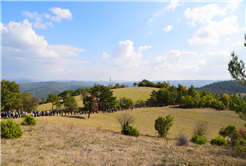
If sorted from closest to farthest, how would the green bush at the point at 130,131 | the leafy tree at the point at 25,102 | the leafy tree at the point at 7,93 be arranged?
the green bush at the point at 130,131
the leafy tree at the point at 7,93
the leafy tree at the point at 25,102

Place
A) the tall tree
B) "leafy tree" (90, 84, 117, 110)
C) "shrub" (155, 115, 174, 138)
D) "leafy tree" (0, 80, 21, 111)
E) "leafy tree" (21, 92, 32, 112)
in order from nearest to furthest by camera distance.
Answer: the tall tree < "shrub" (155, 115, 174, 138) < "leafy tree" (0, 80, 21, 111) < "leafy tree" (21, 92, 32, 112) < "leafy tree" (90, 84, 117, 110)

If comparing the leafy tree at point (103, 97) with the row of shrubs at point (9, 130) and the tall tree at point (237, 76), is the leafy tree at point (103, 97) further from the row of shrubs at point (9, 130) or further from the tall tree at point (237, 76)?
the tall tree at point (237, 76)

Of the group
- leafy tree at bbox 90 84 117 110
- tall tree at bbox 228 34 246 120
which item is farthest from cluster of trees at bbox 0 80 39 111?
tall tree at bbox 228 34 246 120

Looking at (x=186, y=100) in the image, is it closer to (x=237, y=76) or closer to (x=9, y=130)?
(x=237, y=76)

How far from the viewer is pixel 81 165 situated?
8.07m

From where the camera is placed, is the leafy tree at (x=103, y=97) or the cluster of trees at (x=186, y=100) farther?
the cluster of trees at (x=186, y=100)

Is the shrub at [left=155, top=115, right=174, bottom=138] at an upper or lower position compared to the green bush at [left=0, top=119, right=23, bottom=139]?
lower

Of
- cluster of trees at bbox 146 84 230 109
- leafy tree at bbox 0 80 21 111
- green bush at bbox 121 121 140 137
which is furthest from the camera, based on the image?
cluster of trees at bbox 146 84 230 109

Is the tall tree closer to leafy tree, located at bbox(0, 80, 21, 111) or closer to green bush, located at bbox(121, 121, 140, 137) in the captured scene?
green bush, located at bbox(121, 121, 140, 137)

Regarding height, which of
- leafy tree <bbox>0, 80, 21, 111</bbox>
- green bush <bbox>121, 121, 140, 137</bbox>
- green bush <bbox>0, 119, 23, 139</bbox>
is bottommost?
green bush <bbox>121, 121, 140, 137</bbox>

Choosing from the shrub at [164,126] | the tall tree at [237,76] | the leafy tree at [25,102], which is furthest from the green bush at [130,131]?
the leafy tree at [25,102]

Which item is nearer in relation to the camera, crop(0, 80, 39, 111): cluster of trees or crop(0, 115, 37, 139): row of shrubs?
crop(0, 115, 37, 139): row of shrubs

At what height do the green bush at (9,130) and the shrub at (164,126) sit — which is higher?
the green bush at (9,130)

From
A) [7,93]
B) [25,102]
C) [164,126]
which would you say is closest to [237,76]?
[164,126]
